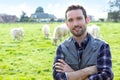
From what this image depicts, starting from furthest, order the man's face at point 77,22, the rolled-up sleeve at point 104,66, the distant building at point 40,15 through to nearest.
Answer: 1. the distant building at point 40,15
2. the man's face at point 77,22
3. the rolled-up sleeve at point 104,66

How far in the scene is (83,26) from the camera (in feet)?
15.6

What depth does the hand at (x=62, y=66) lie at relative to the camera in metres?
4.77

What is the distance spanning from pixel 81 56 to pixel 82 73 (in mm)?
233

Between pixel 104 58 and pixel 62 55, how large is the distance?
584mm

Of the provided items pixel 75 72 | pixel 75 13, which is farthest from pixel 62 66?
pixel 75 13

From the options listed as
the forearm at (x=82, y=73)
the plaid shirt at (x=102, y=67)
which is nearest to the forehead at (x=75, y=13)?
the plaid shirt at (x=102, y=67)

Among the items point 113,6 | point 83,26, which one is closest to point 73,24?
point 83,26

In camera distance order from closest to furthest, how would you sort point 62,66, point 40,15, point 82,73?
point 82,73 → point 62,66 → point 40,15

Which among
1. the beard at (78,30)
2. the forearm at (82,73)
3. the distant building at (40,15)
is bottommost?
the distant building at (40,15)

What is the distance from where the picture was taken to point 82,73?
4699mm

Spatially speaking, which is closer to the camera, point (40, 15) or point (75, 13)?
point (75, 13)

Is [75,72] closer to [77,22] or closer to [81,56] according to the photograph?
[81,56]

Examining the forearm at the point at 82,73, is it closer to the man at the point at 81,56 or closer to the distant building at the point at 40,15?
the man at the point at 81,56

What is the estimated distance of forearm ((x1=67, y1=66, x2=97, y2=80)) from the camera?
470 centimetres
